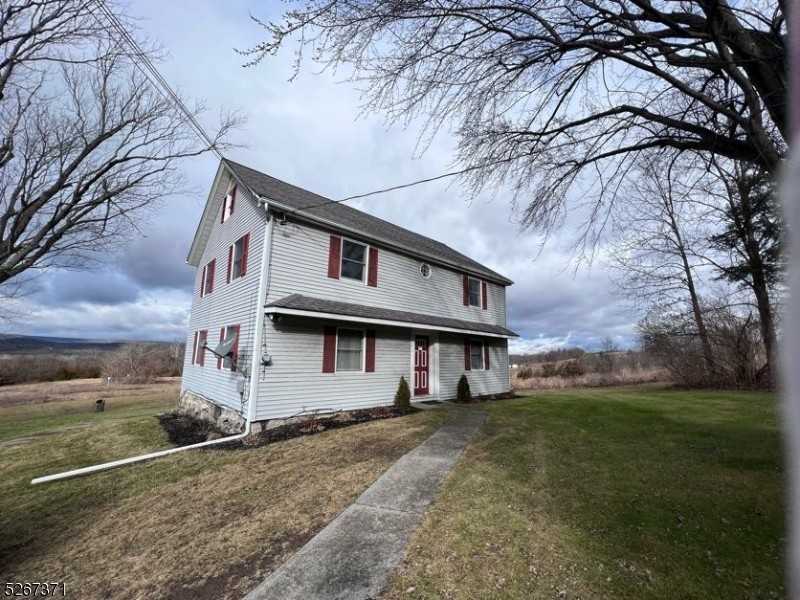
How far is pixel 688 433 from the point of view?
7.92 m

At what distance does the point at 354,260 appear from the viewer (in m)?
11.0

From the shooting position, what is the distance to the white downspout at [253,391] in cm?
703

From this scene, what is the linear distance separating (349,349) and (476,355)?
6.78 meters

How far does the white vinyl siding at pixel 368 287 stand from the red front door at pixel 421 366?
45.1 inches

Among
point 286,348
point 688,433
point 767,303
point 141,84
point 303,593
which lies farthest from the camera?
point 767,303

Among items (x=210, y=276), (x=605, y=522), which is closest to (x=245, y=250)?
(x=210, y=276)

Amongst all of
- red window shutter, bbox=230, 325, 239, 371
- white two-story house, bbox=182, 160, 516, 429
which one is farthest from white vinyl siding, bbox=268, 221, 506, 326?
red window shutter, bbox=230, 325, 239, 371

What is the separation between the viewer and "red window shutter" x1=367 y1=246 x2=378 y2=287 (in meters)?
11.2

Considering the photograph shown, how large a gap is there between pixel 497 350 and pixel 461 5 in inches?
561

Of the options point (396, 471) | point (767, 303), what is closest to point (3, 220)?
point (396, 471)

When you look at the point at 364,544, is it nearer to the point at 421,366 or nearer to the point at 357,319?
the point at 357,319

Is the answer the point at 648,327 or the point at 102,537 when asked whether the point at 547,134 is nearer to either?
the point at 102,537

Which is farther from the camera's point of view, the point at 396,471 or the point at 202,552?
the point at 396,471

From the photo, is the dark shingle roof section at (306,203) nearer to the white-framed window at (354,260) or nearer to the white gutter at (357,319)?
the white-framed window at (354,260)
